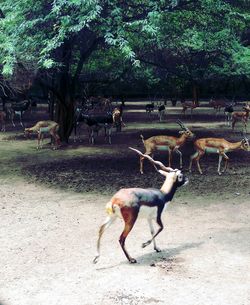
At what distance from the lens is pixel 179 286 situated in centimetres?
808

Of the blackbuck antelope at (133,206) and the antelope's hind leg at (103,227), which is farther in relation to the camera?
the antelope's hind leg at (103,227)

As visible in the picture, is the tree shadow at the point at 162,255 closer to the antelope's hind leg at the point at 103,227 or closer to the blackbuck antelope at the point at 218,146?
the antelope's hind leg at the point at 103,227

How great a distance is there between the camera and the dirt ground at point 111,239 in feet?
26.1

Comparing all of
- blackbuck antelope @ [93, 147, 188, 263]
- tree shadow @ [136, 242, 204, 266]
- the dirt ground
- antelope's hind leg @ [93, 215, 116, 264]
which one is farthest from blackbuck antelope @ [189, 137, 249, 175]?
antelope's hind leg @ [93, 215, 116, 264]

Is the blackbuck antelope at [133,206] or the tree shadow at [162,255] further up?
the blackbuck antelope at [133,206]

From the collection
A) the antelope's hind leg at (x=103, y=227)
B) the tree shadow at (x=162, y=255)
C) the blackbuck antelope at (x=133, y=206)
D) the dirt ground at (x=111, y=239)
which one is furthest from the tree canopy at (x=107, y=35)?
the antelope's hind leg at (x=103, y=227)

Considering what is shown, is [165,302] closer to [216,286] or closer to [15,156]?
[216,286]

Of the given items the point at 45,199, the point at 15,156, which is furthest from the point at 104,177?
the point at 15,156

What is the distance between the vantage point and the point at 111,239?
10477mm

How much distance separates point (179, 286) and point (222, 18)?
1438 cm

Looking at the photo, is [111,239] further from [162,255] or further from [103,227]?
[103,227]

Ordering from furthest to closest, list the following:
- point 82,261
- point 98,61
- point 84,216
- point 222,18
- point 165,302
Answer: point 98,61, point 222,18, point 84,216, point 82,261, point 165,302

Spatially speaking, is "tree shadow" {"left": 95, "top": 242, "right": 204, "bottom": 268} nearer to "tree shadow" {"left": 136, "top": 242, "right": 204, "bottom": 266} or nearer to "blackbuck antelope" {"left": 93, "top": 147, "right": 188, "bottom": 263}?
"tree shadow" {"left": 136, "top": 242, "right": 204, "bottom": 266}

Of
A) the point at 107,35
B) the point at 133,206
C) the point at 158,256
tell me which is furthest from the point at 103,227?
the point at 107,35
